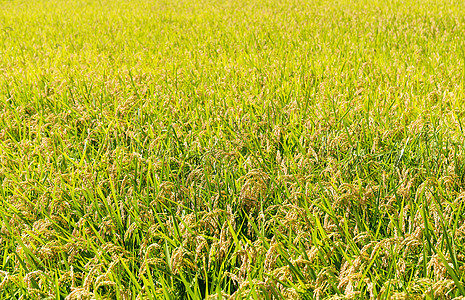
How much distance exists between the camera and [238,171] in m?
2.35

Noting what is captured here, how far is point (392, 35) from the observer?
20.7 feet

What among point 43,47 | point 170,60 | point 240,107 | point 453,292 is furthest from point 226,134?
point 43,47

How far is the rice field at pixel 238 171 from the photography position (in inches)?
62.2

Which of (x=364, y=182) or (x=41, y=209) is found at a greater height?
(x=41, y=209)

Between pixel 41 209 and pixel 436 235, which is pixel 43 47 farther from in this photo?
pixel 436 235

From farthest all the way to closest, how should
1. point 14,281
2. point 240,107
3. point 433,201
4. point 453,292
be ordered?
point 240,107
point 433,201
point 14,281
point 453,292

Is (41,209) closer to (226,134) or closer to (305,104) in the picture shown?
(226,134)

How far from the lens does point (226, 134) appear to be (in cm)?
290

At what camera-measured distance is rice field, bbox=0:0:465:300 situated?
158cm

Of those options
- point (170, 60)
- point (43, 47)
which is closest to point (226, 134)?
point (170, 60)

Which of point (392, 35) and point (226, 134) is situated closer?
point (226, 134)

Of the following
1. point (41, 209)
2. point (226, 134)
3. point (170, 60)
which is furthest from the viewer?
point (170, 60)

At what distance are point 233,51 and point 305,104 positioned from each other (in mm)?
2435

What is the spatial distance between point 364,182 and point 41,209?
4.76ft
